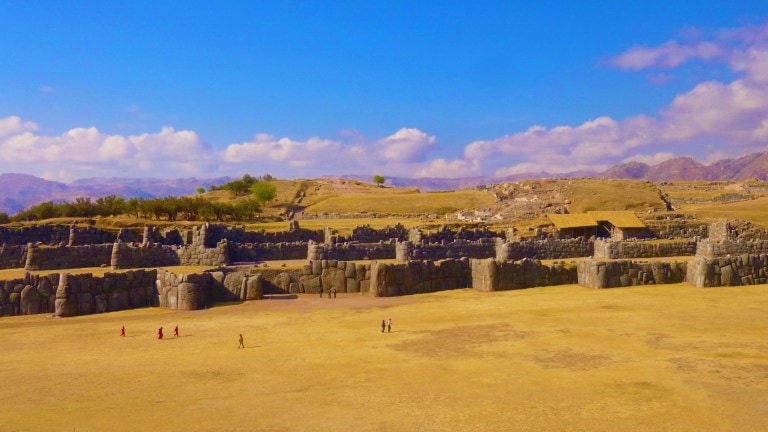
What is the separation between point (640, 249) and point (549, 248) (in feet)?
18.8

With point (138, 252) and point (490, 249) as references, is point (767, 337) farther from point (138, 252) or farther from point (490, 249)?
point (138, 252)

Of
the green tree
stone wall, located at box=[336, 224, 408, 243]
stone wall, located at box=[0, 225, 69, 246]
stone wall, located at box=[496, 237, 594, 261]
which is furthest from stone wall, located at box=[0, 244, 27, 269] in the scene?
the green tree

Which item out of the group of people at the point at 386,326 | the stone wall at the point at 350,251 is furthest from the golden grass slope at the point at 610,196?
the group of people at the point at 386,326

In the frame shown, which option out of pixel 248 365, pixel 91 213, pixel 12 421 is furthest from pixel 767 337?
pixel 91 213

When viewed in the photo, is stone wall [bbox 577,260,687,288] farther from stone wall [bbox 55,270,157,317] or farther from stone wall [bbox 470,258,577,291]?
stone wall [bbox 55,270,157,317]

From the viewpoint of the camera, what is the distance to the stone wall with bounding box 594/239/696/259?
133 ft

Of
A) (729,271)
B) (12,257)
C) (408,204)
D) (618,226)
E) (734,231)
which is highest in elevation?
(408,204)

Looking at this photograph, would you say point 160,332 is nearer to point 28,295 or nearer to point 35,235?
point 28,295

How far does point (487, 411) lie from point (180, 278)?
17.5m

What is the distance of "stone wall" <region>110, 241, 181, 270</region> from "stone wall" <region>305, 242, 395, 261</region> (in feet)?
27.8

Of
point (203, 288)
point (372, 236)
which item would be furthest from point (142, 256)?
point (372, 236)

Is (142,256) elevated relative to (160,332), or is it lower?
elevated

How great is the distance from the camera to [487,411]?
1305cm

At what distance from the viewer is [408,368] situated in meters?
16.6
